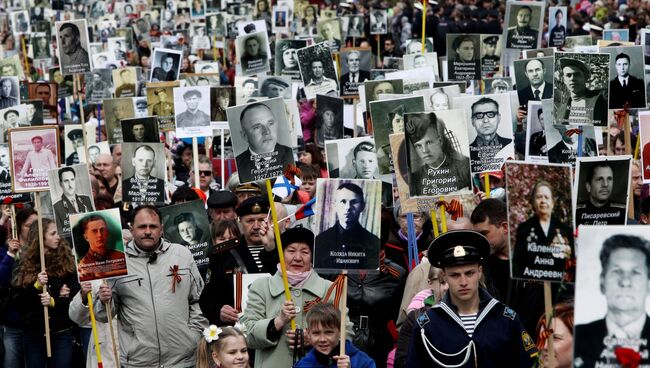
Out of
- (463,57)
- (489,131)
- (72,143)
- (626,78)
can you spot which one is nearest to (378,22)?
(463,57)

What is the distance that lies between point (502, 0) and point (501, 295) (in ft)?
100

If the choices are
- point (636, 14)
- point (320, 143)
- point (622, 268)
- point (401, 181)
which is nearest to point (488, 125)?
point (401, 181)

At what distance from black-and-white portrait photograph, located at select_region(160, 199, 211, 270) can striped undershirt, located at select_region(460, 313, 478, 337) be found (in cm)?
454

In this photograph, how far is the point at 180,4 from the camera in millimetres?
41812

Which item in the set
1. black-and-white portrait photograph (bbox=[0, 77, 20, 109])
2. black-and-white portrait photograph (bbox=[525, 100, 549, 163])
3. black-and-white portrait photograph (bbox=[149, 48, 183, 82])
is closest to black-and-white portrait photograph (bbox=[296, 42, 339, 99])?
black-and-white portrait photograph (bbox=[525, 100, 549, 163])

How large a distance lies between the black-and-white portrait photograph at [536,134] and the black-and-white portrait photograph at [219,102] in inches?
184

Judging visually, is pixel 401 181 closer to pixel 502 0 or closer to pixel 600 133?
pixel 600 133

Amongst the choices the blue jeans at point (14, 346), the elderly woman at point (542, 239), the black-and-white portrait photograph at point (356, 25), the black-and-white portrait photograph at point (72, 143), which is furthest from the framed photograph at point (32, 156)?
the black-and-white portrait photograph at point (356, 25)

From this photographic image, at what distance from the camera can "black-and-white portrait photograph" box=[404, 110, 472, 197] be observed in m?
8.81

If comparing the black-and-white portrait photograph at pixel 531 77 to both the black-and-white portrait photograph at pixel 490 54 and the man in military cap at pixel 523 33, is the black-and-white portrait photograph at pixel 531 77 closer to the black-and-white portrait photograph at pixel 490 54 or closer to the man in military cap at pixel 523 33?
the black-and-white portrait photograph at pixel 490 54

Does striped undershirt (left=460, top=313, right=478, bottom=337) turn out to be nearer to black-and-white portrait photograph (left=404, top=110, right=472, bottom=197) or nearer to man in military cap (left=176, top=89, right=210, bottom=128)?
black-and-white portrait photograph (left=404, top=110, right=472, bottom=197)

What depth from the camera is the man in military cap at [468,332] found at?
6438mm

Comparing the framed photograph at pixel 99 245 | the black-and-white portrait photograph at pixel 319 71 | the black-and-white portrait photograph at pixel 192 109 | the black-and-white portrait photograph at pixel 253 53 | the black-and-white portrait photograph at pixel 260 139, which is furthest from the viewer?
the black-and-white portrait photograph at pixel 253 53

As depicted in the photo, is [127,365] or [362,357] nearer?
[362,357]
